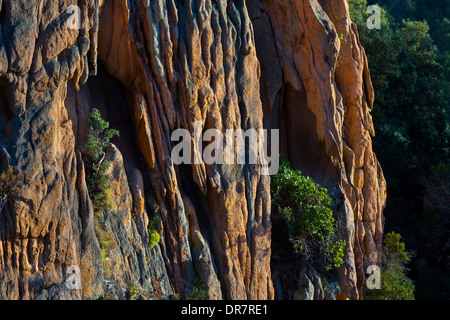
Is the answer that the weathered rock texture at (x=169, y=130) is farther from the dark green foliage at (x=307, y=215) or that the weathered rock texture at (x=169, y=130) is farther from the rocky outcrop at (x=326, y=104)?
the dark green foliage at (x=307, y=215)

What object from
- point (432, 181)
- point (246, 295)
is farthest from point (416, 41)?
point (246, 295)

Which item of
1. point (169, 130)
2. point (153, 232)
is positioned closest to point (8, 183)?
point (153, 232)

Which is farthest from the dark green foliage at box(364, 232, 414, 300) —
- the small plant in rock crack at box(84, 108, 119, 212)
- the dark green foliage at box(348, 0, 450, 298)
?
the small plant in rock crack at box(84, 108, 119, 212)

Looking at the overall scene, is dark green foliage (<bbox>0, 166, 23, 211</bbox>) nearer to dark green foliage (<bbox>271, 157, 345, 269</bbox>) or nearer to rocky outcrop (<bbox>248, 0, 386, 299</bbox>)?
dark green foliage (<bbox>271, 157, 345, 269</bbox>)

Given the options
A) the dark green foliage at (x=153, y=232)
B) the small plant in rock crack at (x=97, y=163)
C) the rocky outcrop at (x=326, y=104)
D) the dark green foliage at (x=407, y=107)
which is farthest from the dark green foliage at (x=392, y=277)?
the small plant in rock crack at (x=97, y=163)

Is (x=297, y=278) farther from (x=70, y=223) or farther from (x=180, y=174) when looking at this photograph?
(x=70, y=223)

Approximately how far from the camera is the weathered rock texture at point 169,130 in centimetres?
1102

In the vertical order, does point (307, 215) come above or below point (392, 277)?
above

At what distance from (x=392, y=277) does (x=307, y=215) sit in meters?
3.68

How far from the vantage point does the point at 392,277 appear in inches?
675

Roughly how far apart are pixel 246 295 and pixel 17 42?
7579 mm

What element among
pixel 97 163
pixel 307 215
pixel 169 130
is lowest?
pixel 307 215

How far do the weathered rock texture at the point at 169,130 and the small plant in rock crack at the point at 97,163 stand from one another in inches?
8.4

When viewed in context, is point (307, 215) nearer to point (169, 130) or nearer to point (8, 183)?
point (169, 130)
